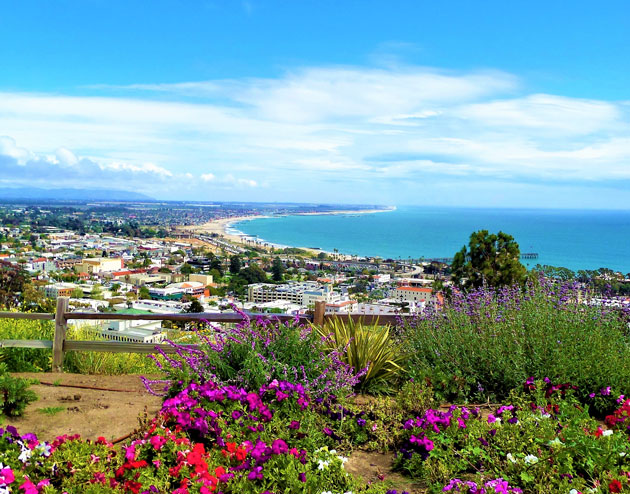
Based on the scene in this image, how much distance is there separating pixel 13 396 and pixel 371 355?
3078 mm

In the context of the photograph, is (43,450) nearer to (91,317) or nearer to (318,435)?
(318,435)

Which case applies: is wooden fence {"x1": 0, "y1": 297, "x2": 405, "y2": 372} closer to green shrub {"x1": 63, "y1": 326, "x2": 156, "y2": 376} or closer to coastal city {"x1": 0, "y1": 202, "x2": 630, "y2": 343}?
green shrub {"x1": 63, "y1": 326, "x2": 156, "y2": 376}

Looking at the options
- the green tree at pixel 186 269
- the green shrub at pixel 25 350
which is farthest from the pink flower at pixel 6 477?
the green tree at pixel 186 269

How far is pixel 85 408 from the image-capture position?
15.1 ft

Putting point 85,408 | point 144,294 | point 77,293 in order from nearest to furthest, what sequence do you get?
point 85,408
point 77,293
point 144,294

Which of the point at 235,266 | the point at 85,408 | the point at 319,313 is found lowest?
the point at 235,266

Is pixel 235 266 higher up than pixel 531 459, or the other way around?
pixel 531 459

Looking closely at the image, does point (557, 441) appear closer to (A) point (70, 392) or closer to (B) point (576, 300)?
(B) point (576, 300)

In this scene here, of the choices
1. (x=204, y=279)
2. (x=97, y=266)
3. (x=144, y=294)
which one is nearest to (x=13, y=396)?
(x=144, y=294)

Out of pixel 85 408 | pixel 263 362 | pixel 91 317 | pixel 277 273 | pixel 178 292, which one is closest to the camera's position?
pixel 263 362

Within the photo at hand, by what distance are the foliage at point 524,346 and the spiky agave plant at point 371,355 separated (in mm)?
205

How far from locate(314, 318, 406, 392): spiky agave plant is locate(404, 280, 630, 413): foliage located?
20 centimetres

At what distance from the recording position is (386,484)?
3291 millimetres

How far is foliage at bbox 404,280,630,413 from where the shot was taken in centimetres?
446
